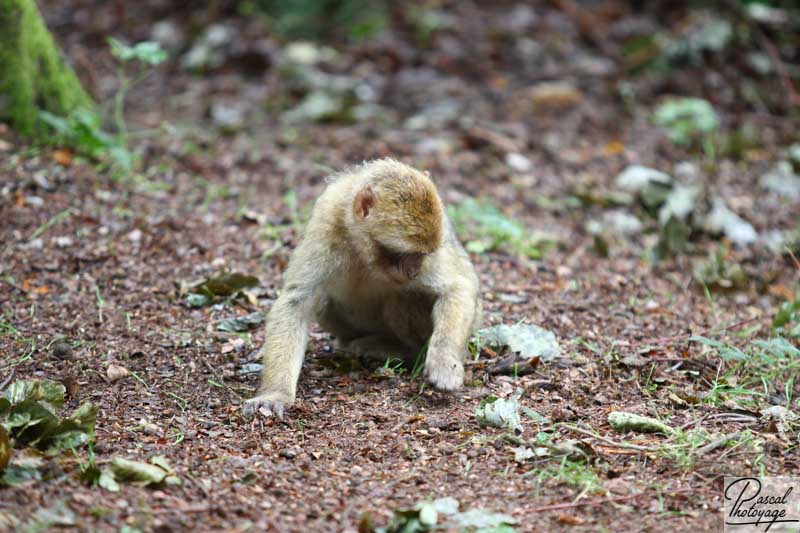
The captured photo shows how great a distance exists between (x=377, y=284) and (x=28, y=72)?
4.28m

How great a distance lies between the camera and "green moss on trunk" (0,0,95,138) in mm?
7840

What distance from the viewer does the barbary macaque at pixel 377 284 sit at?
16.8 ft

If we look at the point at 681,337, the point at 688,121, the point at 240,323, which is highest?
the point at 240,323

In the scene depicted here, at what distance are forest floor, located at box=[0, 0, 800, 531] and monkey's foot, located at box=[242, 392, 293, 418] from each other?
7 centimetres

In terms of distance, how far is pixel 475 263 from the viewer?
24.5 feet

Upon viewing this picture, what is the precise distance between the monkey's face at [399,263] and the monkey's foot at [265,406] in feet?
3.15

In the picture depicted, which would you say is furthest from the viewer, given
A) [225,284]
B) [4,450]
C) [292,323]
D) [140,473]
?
[225,284]

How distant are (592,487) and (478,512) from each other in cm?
57

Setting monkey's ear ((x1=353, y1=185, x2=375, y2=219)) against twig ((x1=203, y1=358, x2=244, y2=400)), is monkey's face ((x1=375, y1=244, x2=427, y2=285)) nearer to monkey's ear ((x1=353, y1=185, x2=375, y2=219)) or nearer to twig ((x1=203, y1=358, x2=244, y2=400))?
monkey's ear ((x1=353, y1=185, x2=375, y2=219))

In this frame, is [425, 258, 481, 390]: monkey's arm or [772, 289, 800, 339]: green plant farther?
[772, 289, 800, 339]: green plant

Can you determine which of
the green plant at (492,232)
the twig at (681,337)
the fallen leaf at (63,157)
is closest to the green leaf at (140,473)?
the twig at (681,337)

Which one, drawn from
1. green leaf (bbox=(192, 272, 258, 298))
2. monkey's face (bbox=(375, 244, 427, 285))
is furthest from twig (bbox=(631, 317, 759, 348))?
green leaf (bbox=(192, 272, 258, 298))

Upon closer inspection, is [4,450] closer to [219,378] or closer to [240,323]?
[219,378]

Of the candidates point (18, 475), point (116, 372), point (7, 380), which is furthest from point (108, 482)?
point (116, 372)
